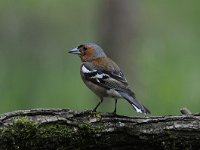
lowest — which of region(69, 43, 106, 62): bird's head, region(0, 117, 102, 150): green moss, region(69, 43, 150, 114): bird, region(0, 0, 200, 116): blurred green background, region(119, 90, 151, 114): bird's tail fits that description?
region(0, 117, 102, 150): green moss

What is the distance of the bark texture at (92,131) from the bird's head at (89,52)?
2.35 metres

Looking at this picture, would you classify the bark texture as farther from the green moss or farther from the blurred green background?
the blurred green background

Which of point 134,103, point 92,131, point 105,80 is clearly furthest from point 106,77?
point 92,131

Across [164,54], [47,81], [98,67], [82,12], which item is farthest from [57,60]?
[98,67]

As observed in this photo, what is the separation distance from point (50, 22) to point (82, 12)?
1437mm

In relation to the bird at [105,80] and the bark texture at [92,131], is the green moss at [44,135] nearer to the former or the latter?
A: the bark texture at [92,131]

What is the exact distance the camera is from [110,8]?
1432cm

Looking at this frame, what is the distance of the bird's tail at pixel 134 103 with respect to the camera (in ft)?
23.9

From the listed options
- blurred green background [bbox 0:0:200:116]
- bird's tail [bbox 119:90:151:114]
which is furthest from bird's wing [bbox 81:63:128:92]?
blurred green background [bbox 0:0:200:116]

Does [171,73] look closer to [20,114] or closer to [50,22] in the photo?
[50,22]

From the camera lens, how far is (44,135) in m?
6.32

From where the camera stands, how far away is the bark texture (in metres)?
6.28

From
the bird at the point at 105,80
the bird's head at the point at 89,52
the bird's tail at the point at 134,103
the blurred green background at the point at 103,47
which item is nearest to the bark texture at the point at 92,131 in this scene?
the bird's tail at the point at 134,103

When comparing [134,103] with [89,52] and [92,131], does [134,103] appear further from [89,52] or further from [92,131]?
[89,52]
